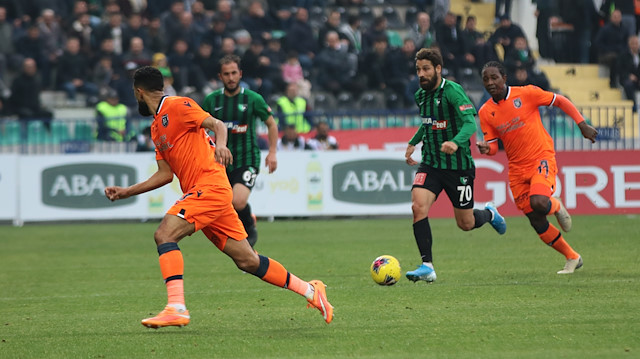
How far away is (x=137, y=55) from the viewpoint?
2284cm

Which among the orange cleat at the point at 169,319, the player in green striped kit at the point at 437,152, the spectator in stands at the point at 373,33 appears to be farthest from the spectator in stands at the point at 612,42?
the orange cleat at the point at 169,319

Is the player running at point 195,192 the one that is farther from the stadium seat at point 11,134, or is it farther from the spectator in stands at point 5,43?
the spectator in stands at point 5,43

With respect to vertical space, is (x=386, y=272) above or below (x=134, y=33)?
below

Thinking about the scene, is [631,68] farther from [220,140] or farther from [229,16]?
[220,140]

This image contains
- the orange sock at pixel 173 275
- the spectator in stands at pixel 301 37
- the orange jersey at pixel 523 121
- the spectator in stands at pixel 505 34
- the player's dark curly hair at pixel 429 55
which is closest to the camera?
the orange sock at pixel 173 275

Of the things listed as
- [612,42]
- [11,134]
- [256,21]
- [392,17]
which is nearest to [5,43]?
[11,134]

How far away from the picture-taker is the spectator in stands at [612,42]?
24.3m

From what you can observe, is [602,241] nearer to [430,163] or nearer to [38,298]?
[430,163]

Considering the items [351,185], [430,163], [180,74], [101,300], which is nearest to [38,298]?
[101,300]

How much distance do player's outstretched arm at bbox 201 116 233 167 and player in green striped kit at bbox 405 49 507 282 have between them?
3.10 metres

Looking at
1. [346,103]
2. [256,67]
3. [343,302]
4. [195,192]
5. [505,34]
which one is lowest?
[343,302]

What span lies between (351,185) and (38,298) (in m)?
10.1

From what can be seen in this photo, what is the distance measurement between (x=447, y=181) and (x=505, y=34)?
567 inches

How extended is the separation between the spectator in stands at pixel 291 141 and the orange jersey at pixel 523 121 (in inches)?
366
